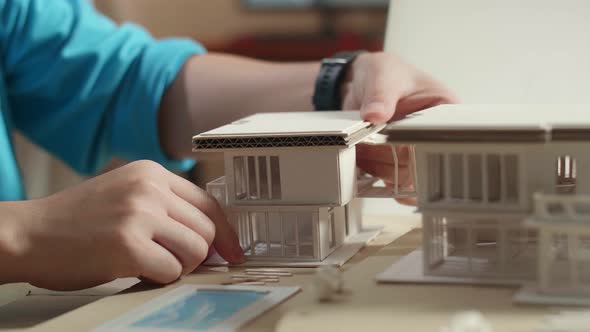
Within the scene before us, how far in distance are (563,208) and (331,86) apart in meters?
0.50

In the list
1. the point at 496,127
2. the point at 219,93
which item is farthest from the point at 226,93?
the point at 496,127

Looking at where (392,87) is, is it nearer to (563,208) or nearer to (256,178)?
(256,178)

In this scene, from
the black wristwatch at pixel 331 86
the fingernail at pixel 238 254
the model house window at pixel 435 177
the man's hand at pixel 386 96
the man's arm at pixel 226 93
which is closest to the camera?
the model house window at pixel 435 177

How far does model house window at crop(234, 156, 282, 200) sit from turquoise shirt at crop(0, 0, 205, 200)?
0.46 meters

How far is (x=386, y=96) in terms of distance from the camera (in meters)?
0.96

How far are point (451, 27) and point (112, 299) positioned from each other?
78 centimetres

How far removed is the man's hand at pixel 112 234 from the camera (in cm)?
74

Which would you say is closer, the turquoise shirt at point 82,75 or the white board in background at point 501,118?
the white board in background at point 501,118

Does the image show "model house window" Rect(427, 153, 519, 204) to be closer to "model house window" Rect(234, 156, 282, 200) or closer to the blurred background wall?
"model house window" Rect(234, 156, 282, 200)

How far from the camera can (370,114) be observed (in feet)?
2.96

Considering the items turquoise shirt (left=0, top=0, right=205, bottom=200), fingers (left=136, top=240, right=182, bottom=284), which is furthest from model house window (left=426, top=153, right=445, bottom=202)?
turquoise shirt (left=0, top=0, right=205, bottom=200)

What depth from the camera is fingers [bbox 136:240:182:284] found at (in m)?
0.74

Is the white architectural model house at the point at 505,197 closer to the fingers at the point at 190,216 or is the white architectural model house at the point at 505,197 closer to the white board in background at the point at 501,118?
the white board in background at the point at 501,118

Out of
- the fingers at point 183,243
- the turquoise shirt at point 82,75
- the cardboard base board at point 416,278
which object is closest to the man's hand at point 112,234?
the fingers at point 183,243
